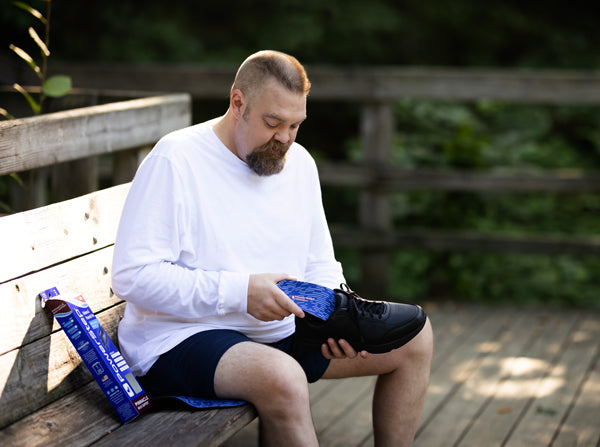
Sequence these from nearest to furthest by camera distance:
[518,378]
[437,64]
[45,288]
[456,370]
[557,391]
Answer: [45,288] < [557,391] < [518,378] < [456,370] < [437,64]

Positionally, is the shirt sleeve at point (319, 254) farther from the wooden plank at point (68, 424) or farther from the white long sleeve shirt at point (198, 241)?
the wooden plank at point (68, 424)

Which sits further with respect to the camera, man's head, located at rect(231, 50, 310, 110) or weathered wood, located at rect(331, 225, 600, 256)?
weathered wood, located at rect(331, 225, 600, 256)

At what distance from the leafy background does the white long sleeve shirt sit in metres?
4.47

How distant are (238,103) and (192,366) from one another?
0.72 meters

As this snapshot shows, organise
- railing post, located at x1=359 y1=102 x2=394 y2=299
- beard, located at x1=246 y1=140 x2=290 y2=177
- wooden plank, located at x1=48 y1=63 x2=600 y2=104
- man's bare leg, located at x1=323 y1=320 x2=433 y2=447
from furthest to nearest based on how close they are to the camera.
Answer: railing post, located at x1=359 y1=102 x2=394 y2=299 < wooden plank, located at x1=48 y1=63 x2=600 y2=104 < man's bare leg, located at x1=323 y1=320 x2=433 y2=447 < beard, located at x1=246 y1=140 x2=290 y2=177

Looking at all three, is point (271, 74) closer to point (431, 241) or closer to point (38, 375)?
point (38, 375)

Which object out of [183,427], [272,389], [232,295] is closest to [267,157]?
[232,295]

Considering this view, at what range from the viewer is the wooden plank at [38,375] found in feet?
6.57

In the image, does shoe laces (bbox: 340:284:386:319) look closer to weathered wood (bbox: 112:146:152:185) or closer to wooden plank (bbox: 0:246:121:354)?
wooden plank (bbox: 0:246:121:354)

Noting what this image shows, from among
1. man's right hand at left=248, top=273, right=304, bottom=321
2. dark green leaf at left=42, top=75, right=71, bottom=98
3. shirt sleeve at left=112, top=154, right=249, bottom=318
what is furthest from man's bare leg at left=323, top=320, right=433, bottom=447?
dark green leaf at left=42, top=75, right=71, bottom=98

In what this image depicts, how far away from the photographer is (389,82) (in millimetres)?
4758

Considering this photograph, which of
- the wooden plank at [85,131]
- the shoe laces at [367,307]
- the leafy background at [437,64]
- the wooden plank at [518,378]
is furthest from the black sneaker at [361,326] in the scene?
the leafy background at [437,64]

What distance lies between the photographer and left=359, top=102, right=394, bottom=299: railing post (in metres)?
4.88

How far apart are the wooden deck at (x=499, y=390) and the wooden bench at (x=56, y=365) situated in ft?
3.48
